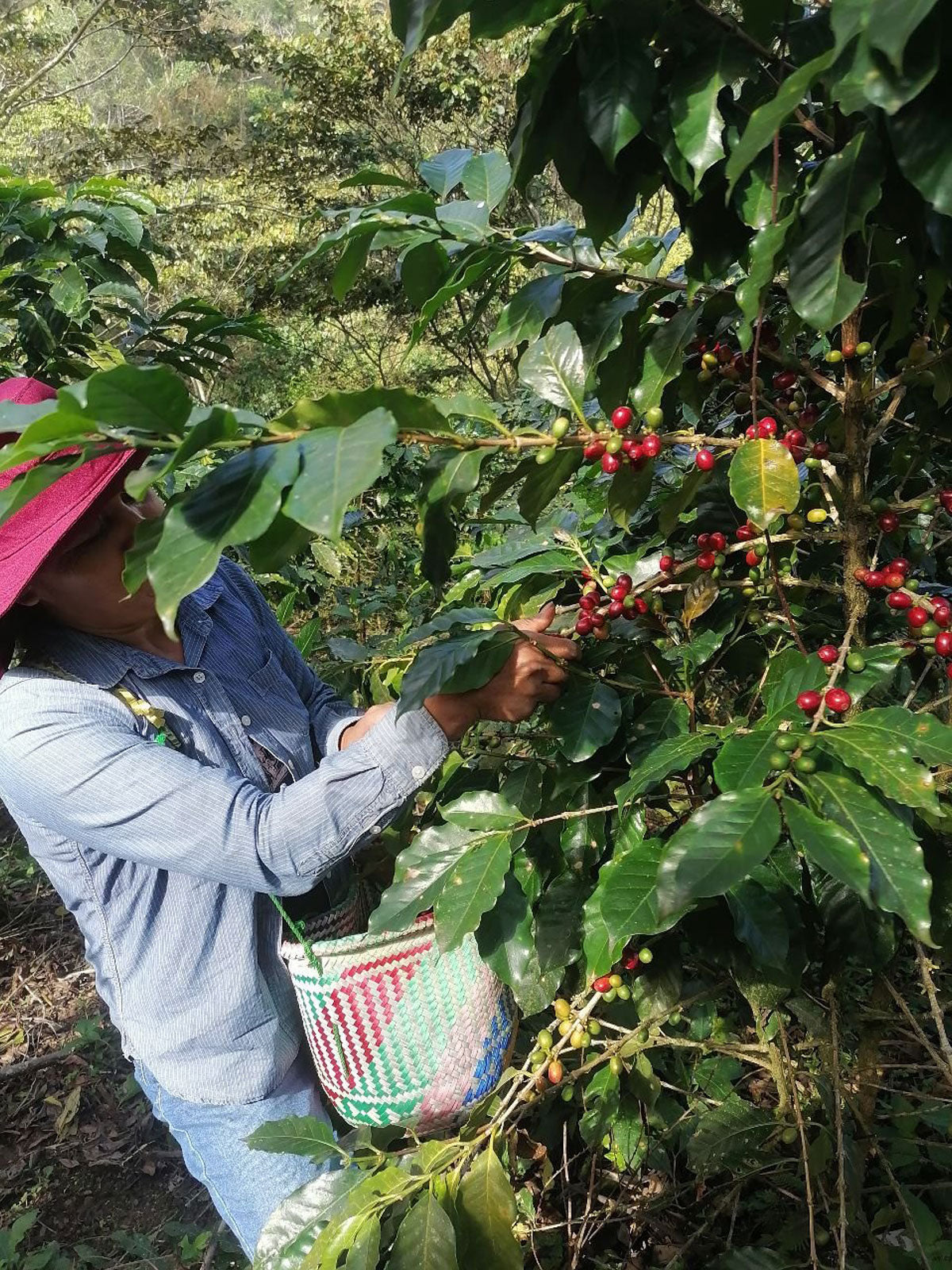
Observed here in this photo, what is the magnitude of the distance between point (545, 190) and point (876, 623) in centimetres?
875

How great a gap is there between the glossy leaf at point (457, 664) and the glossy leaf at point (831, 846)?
15.6 inches

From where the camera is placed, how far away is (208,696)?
1528mm

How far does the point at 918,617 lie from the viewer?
2.95 feet

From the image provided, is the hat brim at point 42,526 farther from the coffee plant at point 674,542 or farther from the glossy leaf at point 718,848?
the glossy leaf at point 718,848

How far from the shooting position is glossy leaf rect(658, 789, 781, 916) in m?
0.63

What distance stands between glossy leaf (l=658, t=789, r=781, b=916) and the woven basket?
70cm

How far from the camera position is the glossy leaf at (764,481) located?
876 millimetres

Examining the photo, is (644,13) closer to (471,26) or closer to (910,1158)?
(471,26)

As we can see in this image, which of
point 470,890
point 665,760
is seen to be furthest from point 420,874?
point 665,760

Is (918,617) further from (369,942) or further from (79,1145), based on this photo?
(79,1145)

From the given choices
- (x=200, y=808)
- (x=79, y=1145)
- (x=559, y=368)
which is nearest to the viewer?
(x=559, y=368)

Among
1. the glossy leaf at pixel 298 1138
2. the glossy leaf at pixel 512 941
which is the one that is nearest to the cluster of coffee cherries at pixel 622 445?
the glossy leaf at pixel 512 941

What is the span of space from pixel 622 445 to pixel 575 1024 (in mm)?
673

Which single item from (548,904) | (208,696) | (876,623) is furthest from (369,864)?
(876,623)
